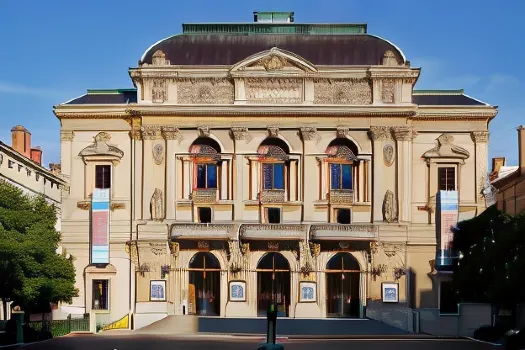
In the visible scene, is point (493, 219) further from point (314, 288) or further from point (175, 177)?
point (175, 177)

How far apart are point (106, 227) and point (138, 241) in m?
2.66

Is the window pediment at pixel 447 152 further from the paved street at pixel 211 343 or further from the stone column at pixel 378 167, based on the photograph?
the paved street at pixel 211 343

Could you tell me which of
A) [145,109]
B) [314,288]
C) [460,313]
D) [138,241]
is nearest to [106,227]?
[138,241]

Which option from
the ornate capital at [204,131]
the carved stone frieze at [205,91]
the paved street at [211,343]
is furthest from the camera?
the carved stone frieze at [205,91]

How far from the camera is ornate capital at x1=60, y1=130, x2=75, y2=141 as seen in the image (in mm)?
84750

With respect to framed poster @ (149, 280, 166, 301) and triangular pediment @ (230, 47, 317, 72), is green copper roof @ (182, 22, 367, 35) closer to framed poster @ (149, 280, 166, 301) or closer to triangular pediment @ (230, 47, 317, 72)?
triangular pediment @ (230, 47, 317, 72)

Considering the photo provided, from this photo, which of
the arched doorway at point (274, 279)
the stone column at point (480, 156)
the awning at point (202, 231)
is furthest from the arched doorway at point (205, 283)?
the stone column at point (480, 156)

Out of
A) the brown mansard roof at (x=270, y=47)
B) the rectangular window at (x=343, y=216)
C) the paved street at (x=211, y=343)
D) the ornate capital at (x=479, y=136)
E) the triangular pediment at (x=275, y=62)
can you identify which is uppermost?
the brown mansard roof at (x=270, y=47)

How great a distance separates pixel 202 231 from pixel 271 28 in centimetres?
1721

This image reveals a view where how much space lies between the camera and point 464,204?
274 feet

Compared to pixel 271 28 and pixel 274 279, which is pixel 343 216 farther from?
pixel 271 28

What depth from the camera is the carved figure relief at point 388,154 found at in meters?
82.9

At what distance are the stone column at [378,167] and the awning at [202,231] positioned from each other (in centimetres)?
1069

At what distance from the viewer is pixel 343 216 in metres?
83.4
